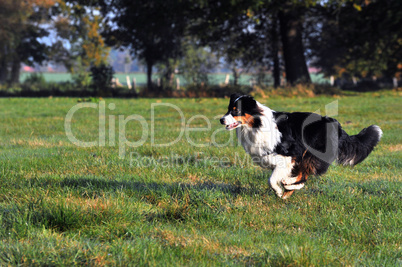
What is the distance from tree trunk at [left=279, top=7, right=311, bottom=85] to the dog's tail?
68.4ft

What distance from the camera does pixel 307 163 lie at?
17.3ft

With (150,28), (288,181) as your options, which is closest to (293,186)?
(288,181)

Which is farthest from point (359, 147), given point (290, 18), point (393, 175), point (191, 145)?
point (290, 18)

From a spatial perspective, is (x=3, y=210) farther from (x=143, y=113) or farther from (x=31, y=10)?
(x=31, y=10)

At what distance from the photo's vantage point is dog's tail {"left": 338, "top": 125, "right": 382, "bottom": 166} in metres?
5.38

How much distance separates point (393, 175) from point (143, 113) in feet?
34.8

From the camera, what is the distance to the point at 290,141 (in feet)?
17.0

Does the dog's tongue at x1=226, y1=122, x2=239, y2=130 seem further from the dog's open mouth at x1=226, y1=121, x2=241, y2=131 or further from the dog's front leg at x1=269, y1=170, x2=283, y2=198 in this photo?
the dog's front leg at x1=269, y1=170, x2=283, y2=198

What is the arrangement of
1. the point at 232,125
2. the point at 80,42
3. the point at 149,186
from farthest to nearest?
the point at 80,42, the point at 149,186, the point at 232,125

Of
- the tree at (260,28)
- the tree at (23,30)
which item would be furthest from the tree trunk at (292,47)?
the tree at (23,30)

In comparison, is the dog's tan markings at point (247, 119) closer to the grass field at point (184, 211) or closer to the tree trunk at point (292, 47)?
the grass field at point (184, 211)

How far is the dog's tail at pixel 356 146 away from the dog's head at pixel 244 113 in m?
1.20

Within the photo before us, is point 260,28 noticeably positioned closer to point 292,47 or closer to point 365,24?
point 292,47

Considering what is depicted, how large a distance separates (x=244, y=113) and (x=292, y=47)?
22308 mm
